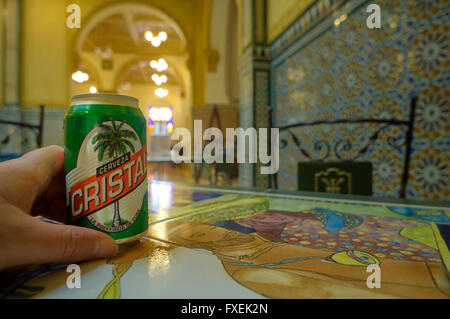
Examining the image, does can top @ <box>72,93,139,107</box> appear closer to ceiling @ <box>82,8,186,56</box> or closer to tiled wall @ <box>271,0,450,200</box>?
tiled wall @ <box>271,0,450,200</box>

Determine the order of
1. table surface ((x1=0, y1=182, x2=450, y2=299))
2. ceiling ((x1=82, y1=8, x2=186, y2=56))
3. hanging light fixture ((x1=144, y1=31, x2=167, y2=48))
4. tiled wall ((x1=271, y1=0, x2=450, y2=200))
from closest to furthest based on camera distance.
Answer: table surface ((x1=0, y1=182, x2=450, y2=299)), tiled wall ((x1=271, y1=0, x2=450, y2=200)), hanging light fixture ((x1=144, y1=31, x2=167, y2=48)), ceiling ((x1=82, y1=8, x2=186, y2=56))

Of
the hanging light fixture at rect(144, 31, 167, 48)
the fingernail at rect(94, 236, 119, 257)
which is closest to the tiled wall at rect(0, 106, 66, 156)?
the hanging light fixture at rect(144, 31, 167, 48)

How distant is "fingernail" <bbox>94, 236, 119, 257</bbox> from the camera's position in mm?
336

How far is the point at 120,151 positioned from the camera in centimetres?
36

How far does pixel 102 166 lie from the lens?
1.15 ft

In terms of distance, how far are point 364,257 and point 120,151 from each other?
1.18ft

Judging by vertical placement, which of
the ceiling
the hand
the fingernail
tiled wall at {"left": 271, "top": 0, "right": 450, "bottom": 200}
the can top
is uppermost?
the ceiling

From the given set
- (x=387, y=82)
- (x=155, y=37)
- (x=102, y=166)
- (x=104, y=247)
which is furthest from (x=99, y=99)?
(x=155, y=37)

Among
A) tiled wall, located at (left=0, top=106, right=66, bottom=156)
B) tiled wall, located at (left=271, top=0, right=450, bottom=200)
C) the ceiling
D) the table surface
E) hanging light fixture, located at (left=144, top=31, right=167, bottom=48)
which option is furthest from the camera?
the ceiling

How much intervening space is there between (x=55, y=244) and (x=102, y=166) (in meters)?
0.11

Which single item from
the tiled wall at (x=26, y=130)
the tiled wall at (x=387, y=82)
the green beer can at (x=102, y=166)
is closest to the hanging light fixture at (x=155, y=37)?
the tiled wall at (x=26, y=130)

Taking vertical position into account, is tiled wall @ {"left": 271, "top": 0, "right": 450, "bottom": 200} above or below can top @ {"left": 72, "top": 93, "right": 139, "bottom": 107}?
above

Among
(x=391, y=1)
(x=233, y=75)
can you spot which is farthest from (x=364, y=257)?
(x=233, y=75)
